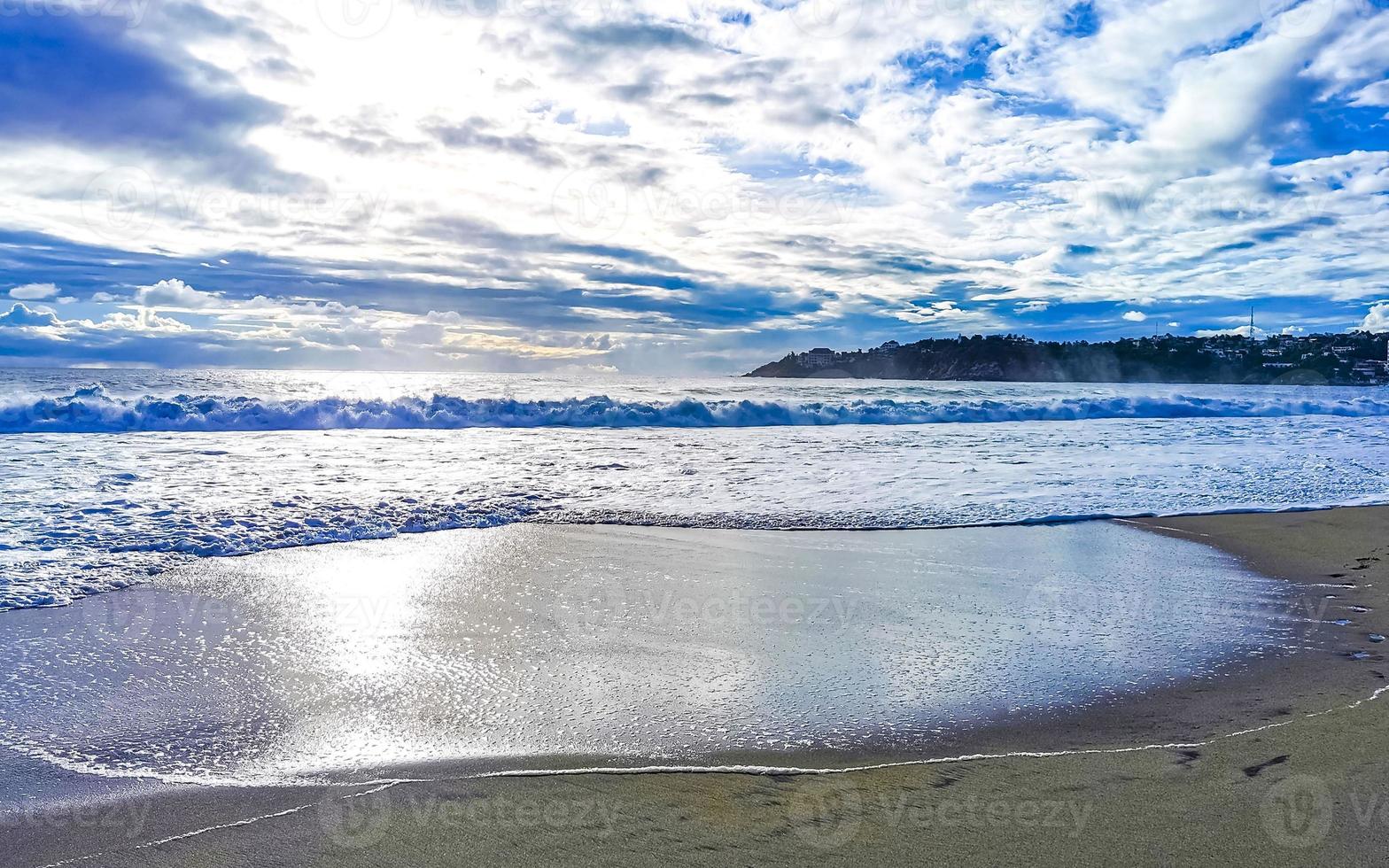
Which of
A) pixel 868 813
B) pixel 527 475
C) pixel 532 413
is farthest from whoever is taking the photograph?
pixel 532 413

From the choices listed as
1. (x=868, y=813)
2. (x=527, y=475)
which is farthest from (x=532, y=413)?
(x=868, y=813)

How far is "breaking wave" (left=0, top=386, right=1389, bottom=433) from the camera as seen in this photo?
20.7m

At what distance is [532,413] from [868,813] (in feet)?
76.5

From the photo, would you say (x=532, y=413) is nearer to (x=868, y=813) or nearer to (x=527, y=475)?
(x=527, y=475)

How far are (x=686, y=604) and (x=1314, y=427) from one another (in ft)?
79.0

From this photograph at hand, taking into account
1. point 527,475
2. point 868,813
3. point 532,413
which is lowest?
point 868,813

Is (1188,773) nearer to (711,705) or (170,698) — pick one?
(711,705)

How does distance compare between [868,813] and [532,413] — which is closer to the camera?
[868,813]

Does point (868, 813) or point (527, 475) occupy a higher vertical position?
point (527, 475)

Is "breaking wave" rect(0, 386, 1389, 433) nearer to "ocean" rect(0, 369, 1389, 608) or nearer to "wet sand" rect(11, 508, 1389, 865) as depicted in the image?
"ocean" rect(0, 369, 1389, 608)

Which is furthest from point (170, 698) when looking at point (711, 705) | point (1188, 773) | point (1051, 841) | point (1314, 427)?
point (1314, 427)

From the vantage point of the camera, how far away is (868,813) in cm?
252

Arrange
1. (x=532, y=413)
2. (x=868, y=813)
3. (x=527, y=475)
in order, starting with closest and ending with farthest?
(x=868, y=813), (x=527, y=475), (x=532, y=413)

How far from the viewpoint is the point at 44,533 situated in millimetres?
6598
